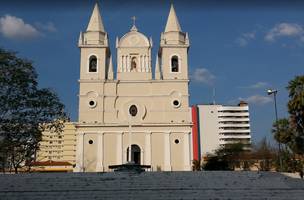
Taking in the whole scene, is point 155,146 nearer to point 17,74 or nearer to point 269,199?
point 17,74

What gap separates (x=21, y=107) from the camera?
88.7ft

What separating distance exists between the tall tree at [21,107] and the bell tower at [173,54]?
17.1 metres

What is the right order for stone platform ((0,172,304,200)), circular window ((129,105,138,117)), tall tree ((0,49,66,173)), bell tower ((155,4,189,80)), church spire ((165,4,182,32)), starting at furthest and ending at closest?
church spire ((165,4,182,32)) < bell tower ((155,4,189,80)) < circular window ((129,105,138,117)) < tall tree ((0,49,66,173)) < stone platform ((0,172,304,200))

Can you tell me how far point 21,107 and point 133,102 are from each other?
17.2 meters

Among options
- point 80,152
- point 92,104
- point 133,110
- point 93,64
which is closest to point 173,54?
point 133,110

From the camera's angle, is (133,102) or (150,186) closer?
(150,186)

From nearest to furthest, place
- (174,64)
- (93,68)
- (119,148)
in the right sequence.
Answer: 1. (119,148)
2. (93,68)
3. (174,64)

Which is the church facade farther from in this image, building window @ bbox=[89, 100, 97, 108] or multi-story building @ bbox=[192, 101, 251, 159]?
multi-story building @ bbox=[192, 101, 251, 159]

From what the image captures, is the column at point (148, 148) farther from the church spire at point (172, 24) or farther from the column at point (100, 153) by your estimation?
the church spire at point (172, 24)

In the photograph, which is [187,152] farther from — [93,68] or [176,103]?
[93,68]

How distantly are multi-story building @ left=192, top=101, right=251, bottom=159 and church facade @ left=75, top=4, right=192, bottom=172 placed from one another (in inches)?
1618

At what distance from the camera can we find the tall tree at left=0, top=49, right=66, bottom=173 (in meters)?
25.8

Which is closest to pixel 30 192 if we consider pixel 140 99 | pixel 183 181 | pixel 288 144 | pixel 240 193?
pixel 183 181

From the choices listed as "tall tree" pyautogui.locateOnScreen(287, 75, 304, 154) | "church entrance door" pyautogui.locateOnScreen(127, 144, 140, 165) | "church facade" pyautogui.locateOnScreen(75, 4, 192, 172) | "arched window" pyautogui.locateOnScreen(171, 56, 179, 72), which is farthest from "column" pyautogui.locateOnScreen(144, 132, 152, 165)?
"tall tree" pyautogui.locateOnScreen(287, 75, 304, 154)
